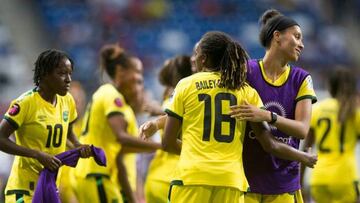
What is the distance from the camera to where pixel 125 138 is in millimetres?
7918

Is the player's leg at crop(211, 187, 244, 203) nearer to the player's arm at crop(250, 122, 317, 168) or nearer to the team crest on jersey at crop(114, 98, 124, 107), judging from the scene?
the player's arm at crop(250, 122, 317, 168)

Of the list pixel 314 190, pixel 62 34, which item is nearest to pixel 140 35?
pixel 62 34

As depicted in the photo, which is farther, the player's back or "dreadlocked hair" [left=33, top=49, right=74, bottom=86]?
the player's back

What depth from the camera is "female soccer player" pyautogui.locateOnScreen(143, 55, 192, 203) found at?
800 centimetres

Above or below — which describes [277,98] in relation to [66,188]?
above

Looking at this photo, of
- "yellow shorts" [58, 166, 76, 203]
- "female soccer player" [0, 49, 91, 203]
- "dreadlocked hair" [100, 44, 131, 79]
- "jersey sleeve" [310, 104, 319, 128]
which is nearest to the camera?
"female soccer player" [0, 49, 91, 203]

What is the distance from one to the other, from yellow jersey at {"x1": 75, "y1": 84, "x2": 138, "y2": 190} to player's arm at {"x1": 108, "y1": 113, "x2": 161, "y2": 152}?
0.19 feet

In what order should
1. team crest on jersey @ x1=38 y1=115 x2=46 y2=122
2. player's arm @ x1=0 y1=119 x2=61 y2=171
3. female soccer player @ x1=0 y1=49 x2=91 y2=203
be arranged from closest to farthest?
1. player's arm @ x1=0 y1=119 x2=61 y2=171
2. female soccer player @ x1=0 y1=49 x2=91 y2=203
3. team crest on jersey @ x1=38 y1=115 x2=46 y2=122

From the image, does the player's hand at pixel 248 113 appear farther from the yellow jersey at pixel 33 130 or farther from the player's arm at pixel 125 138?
the player's arm at pixel 125 138

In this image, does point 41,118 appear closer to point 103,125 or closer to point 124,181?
point 103,125

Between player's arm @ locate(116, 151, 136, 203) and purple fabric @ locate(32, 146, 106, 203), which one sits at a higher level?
player's arm @ locate(116, 151, 136, 203)

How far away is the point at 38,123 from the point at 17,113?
20 cm

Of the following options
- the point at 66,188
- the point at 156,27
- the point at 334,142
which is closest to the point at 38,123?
the point at 66,188

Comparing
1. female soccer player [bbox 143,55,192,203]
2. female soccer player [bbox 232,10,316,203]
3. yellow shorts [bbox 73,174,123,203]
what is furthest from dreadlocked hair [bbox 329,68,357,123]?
female soccer player [bbox 232,10,316,203]
